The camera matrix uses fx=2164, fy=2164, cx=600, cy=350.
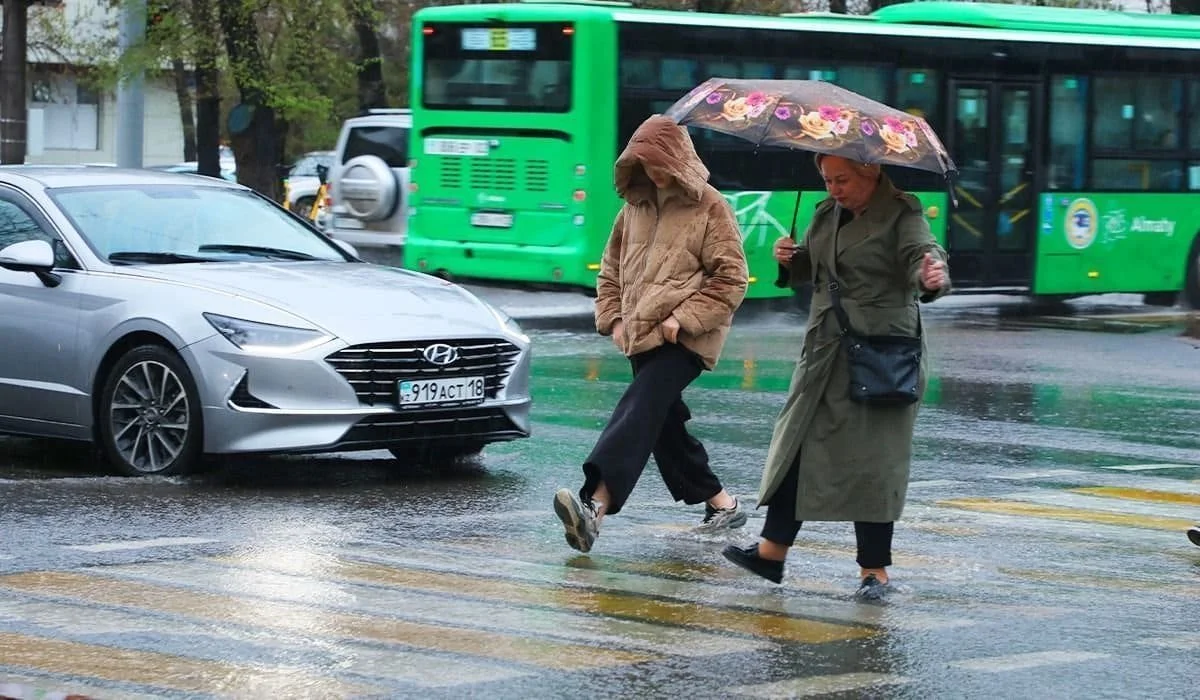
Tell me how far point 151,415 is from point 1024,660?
16.5 ft

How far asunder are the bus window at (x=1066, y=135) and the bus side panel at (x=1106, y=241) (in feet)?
0.58

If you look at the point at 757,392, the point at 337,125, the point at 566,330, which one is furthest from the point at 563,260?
the point at 337,125

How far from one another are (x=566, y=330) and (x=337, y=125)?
36.0 metres

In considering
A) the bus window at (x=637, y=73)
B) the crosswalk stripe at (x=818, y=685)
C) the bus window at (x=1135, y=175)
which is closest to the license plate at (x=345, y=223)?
the bus window at (x=637, y=73)

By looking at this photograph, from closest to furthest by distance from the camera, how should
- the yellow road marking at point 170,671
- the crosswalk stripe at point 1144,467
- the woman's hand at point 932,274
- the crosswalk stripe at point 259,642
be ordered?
the yellow road marking at point 170,671
the crosswalk stripe at point 259,642
the woman's hand at point 932,274
the crosswalk stripe at point 1144,467

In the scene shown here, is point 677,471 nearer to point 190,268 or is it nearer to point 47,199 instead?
point 190,268

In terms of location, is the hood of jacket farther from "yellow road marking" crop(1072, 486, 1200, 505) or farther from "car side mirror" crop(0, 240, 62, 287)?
"car side mirror" crop(0, 240, 62, 287)

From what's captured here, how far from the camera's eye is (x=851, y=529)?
8.95 m

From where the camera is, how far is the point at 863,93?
69.4ft

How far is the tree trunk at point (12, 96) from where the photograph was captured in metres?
23.7

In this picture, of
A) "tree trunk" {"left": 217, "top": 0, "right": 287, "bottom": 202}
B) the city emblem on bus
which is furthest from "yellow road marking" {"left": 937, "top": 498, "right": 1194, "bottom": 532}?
"tree trunk" {"left": 217, "top": 0, "right": 287, "bottom": 202}

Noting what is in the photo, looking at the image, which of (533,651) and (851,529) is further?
(851,529)

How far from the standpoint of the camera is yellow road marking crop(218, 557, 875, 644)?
22.1 feet

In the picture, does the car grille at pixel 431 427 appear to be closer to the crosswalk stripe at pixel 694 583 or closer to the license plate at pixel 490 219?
the crosswalk stripe at pixel 694 583
